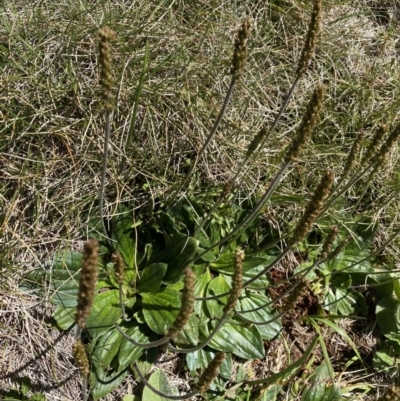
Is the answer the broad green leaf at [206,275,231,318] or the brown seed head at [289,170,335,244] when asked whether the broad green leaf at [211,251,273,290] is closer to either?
the broad green leaf at [206,275,231,318]

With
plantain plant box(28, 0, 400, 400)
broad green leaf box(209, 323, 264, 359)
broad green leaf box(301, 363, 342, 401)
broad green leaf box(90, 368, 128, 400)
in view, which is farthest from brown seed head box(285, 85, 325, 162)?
broad green leaf box(301, 363, 342, 401)

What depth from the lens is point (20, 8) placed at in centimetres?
293

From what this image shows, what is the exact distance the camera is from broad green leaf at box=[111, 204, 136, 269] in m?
2.76

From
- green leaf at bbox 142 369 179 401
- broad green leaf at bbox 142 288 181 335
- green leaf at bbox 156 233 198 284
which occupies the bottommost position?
green leaf at bbox 142 369 179 401

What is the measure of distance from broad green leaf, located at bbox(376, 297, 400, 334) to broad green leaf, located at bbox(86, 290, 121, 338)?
1439 millimetres

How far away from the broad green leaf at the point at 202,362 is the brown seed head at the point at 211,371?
2.73ft

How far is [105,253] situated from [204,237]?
486mm

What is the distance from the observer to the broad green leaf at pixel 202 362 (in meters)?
2.68

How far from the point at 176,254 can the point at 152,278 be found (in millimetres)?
158

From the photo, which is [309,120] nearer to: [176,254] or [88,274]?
[88,274]

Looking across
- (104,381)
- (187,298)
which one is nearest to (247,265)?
(104,381)

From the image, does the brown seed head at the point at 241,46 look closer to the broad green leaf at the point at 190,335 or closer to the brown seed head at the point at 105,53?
the brown seed head at the point at 105,53

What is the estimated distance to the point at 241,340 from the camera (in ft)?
9.10

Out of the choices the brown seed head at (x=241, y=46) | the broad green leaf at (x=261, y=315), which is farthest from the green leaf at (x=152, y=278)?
the brown seed head at (x=241, y=46)
